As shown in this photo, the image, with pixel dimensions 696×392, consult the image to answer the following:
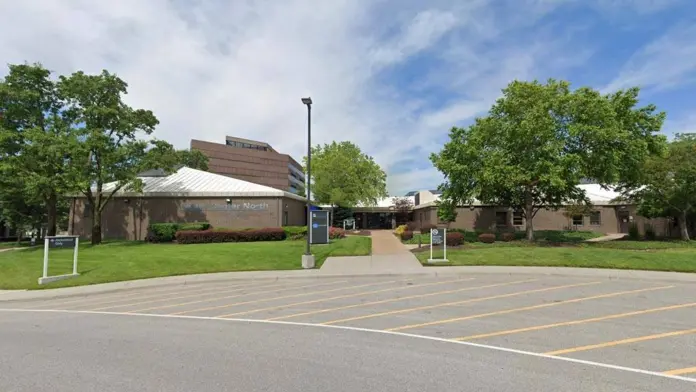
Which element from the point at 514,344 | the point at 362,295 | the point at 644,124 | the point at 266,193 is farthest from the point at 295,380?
the point at 644,124

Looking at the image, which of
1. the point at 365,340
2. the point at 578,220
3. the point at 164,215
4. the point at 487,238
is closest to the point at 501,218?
the point at 578,220

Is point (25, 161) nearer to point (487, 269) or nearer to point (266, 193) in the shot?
point (266, 193)

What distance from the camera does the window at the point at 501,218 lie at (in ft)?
111

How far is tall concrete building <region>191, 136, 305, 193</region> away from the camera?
9856 centimetres

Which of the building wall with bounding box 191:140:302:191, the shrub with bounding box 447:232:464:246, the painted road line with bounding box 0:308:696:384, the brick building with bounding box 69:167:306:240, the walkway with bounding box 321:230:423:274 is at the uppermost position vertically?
the building wall with bounding box 191:140:302:191

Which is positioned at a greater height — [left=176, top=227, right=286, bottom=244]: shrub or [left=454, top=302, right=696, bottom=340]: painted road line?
[left=176, top=227, right=286, bottom=244]: shrub

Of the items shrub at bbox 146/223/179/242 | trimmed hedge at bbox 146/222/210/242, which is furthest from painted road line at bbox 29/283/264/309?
shrub at bbox 146/223/179/242

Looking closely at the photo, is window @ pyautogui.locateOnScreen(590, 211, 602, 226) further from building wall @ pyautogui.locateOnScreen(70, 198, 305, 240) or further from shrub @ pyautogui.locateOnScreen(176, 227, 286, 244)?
shrub @ pyautogui.locateOnScreen(176, 227, 286, 244)

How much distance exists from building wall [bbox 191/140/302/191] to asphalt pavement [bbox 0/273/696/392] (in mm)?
91296

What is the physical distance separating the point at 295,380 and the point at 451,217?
26.8m

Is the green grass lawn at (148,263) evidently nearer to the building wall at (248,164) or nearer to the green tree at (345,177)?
the green tree at (345,177)

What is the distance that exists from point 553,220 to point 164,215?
3126 cm

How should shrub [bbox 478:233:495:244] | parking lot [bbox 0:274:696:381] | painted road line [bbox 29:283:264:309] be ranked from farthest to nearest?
shrub [bbox 478:233:495:244] < painted road line [bbox 29:283:264:309] < parking lot [bbox 0:274:696:381]

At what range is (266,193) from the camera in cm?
2942
